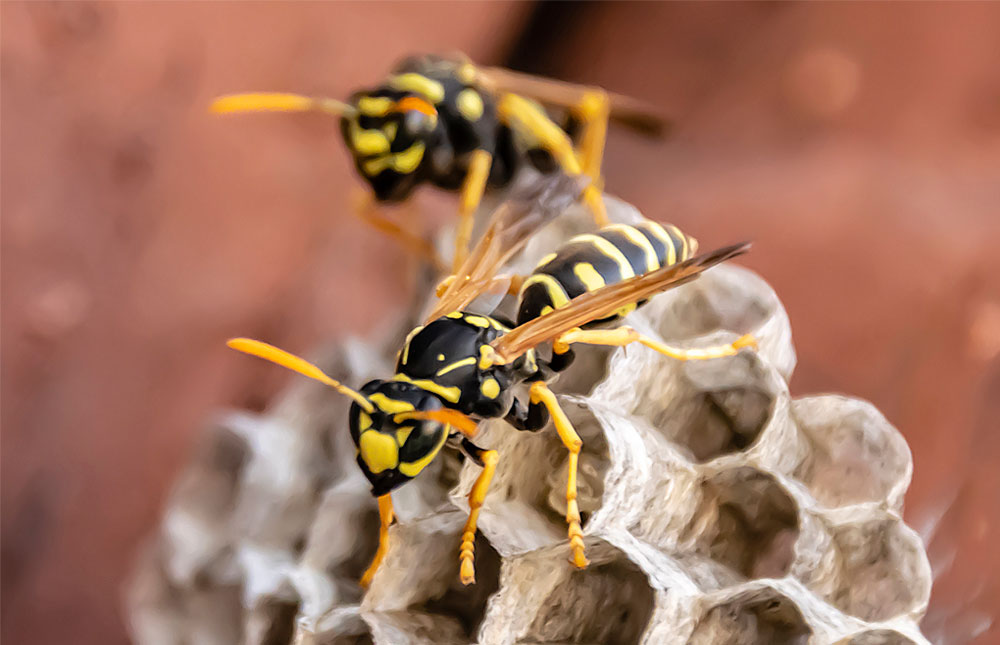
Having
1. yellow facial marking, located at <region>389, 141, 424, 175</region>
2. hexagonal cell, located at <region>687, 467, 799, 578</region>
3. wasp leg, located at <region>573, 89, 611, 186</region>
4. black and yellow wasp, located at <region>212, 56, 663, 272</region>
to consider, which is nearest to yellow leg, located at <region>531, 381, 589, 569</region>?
hexagonal cell, located at <region>687, 467, 799, 578</region>

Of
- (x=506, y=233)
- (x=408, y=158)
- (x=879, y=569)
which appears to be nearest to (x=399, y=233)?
(x=408, y=158)

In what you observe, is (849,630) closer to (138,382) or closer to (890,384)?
(890,384)

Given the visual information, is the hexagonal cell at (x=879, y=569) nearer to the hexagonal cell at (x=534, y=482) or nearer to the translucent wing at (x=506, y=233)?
the hexagonal cell at (x=534, y=482)

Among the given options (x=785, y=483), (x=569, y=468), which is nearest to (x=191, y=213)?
(x=569, y=468)

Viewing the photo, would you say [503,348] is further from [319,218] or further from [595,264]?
[319,218]

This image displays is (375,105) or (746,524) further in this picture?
(375,105)

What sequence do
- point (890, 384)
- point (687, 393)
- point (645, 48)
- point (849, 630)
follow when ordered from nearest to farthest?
point (849, 630) → point (687, 393) → point (890, 384) → point (645, 48)
